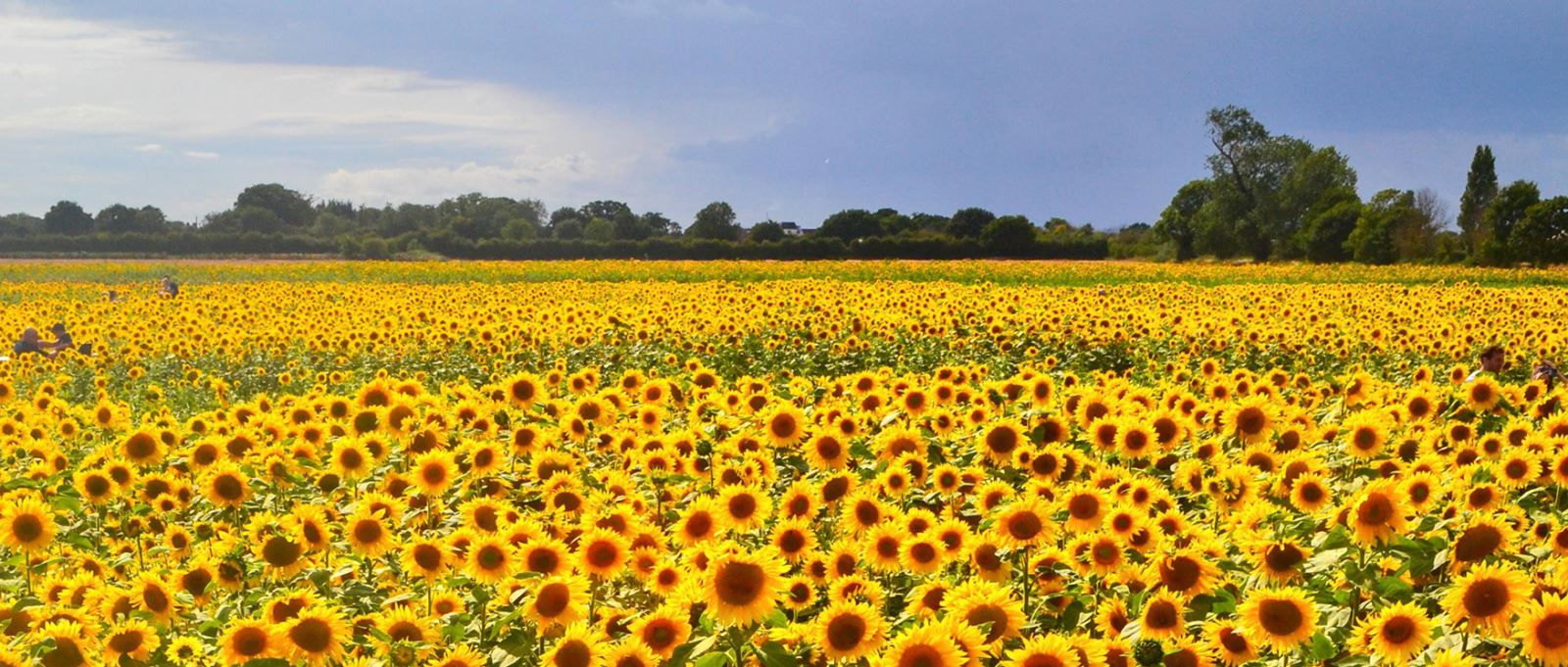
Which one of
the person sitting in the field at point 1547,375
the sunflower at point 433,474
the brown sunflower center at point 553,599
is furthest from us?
the person sitting in the field at point 1547,375

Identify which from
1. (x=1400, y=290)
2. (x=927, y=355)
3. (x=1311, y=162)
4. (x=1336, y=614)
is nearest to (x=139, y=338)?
(x=927, y=355)

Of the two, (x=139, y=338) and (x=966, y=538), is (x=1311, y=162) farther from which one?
Answer: (x=966, y=538)

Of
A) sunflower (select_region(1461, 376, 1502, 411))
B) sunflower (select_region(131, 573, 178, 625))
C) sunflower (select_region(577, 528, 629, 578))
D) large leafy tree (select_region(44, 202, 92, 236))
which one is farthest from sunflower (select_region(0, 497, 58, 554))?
large leafy tree (select_region(44, 202, 92, 236))

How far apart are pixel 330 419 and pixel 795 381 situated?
2.42m

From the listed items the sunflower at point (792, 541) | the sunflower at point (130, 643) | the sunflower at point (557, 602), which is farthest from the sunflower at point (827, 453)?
the sunflower at point (130, 643)

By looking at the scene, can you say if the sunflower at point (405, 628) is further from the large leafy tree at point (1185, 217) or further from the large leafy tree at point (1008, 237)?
the large leafy tree at point (1185, 217)

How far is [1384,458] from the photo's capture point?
4.89 meters

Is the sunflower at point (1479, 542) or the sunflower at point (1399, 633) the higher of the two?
the sunflower at point (1479, 542)

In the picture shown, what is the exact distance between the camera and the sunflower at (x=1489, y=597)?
2.84 meters

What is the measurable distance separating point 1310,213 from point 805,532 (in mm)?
79678

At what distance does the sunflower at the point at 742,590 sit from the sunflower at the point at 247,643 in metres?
1.06

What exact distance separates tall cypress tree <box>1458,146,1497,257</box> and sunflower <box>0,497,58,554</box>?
76.2 meters

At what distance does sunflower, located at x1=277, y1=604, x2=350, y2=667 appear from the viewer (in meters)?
2.93

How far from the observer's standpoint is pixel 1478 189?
6994cm
